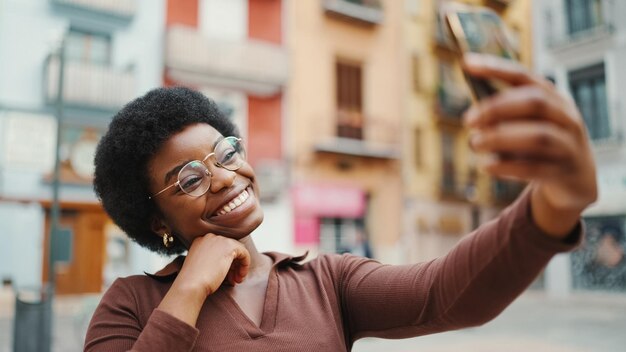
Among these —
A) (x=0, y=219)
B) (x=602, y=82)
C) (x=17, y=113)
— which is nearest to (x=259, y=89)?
(x=0, y=219)

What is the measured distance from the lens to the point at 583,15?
952 cm

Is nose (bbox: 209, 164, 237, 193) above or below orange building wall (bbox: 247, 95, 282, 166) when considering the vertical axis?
below

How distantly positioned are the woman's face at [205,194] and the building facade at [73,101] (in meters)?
7.25

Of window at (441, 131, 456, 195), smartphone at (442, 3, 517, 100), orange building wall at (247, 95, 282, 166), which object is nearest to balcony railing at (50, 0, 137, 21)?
orange building wall at (247, 95, 282, 166)

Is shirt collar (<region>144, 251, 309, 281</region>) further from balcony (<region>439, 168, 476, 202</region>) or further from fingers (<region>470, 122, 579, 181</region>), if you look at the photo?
balcony (<region>439, 168, 476, 202</region>)

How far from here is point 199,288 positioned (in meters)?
1.15

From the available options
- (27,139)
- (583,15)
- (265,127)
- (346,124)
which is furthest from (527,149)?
(346,124)

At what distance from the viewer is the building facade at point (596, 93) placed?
27.2 feet

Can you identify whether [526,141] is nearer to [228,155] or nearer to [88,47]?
[228,155]

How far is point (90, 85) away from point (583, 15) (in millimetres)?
7617

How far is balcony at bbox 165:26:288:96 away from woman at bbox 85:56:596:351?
894 centimetres

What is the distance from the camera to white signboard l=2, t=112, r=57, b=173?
5020 mm

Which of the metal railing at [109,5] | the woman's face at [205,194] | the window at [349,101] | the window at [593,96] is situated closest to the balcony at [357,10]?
the window at [349,101]

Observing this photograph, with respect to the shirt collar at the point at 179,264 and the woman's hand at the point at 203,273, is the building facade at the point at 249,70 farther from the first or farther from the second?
the woman's hand at the point at 203,273
